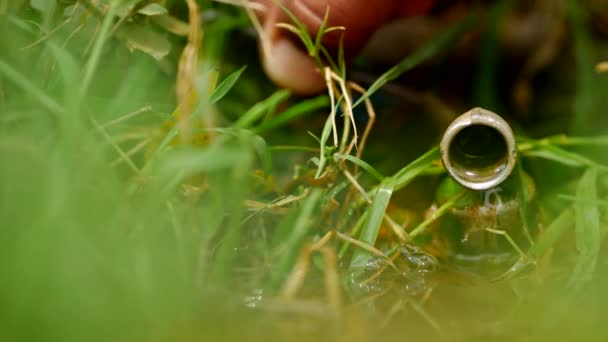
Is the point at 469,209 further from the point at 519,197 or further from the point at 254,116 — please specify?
the point at 254,116

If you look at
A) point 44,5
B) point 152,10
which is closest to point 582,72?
point 152,10

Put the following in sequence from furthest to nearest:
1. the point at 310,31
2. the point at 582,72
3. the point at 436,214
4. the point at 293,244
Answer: the point at 582,72, the point at 310,31, the point at 436,214, the point at 293,244

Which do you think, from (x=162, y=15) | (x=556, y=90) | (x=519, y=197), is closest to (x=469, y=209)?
(x=519, y=197)

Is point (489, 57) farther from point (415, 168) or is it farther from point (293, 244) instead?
point (293, 244)

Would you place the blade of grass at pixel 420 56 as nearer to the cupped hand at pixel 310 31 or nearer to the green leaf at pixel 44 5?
the cupped hand at pixel 310 31

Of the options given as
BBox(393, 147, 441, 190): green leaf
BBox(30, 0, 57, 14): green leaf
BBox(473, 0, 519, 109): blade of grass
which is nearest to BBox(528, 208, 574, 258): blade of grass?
BBox(393, 147, 441, 190): green leaf
